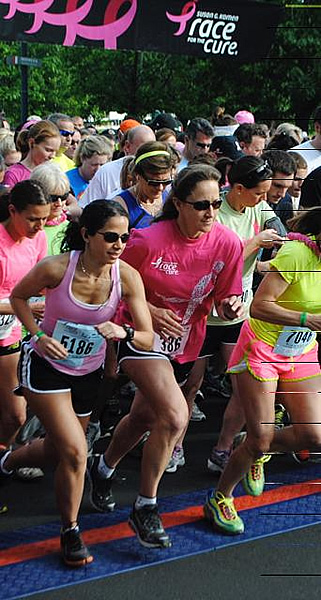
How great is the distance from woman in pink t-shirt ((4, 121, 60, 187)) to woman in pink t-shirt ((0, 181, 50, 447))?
153cm

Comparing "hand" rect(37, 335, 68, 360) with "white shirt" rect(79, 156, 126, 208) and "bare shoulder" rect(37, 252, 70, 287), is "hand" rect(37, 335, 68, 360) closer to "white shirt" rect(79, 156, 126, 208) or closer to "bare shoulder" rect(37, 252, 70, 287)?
"bare shoulder" rect(37, 252, 70, 287)

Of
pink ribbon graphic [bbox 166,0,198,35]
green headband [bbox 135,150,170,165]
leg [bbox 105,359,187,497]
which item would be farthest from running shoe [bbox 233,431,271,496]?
pink ribbon graphic [bbox 166,0,198,35]

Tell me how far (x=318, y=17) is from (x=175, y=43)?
5.89 metres

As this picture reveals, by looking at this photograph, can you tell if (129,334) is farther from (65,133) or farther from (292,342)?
(65,133)

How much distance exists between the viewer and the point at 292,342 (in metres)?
4.03

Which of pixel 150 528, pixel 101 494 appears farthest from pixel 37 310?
pixel 150 528

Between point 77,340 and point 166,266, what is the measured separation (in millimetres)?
628

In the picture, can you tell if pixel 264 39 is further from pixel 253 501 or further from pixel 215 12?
pixel 253 501

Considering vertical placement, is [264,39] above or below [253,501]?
above

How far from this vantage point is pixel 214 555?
12.7 feet

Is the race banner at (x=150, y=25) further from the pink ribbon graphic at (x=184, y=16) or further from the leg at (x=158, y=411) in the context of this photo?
the leg at (x=158, y=411)

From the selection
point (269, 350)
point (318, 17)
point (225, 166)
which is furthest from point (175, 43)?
point (269, 350)

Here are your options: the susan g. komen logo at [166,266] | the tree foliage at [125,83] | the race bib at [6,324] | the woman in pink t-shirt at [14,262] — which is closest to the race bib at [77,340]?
the susan g. komen logo at [166,266]

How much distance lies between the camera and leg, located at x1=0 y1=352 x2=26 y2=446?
4.46 m
